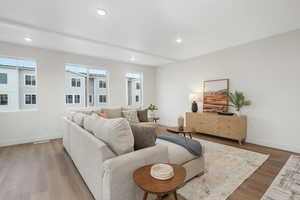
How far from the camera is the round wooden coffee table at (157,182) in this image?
1107 mm

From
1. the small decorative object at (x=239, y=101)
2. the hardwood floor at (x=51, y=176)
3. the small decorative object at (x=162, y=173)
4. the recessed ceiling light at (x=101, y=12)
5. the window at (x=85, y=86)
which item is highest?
the recessed ceiling light at (x=101, y=12)

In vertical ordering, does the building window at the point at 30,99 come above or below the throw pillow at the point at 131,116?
above

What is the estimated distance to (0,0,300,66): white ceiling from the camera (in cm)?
215

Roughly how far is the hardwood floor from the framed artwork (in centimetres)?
142

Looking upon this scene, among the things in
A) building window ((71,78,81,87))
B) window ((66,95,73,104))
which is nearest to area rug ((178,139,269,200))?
window ((66,95,73,104))

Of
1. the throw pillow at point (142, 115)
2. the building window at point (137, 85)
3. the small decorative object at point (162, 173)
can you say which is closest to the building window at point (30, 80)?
the throw pillow at point (142, 115)

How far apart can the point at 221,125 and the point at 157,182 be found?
328 centimetres

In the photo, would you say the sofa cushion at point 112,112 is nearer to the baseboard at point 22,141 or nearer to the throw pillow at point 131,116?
the throw pillow at point 131,116

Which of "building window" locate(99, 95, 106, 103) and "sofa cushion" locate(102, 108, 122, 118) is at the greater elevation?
"building window" locate(99, 95, 106, 103)

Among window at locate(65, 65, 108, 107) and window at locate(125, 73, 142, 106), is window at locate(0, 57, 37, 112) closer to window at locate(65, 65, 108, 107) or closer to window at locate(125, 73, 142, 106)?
window at locate(65, 65, 108, 107)

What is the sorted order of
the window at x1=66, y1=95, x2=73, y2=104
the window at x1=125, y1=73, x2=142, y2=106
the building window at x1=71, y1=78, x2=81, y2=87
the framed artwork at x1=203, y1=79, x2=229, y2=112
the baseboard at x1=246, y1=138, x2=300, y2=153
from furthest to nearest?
the window at x1=125, y1=73, x2=142, y2=106 → the building window at x1=71, y1=78, x2=81, y2=87 → the window at x1=66, y1=95, x2=73, y2=104 → the framed artwork at x1=203, y1=79, x2=229, y2=112 → the baseboard at x1=246, y1=138, x2=300, y2=153

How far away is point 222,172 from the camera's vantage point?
2.24m

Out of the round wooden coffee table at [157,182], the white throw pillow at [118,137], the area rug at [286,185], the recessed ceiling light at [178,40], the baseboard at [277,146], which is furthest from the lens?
the recessed ceiling light at [178,40]

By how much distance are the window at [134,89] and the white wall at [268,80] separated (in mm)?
2891
